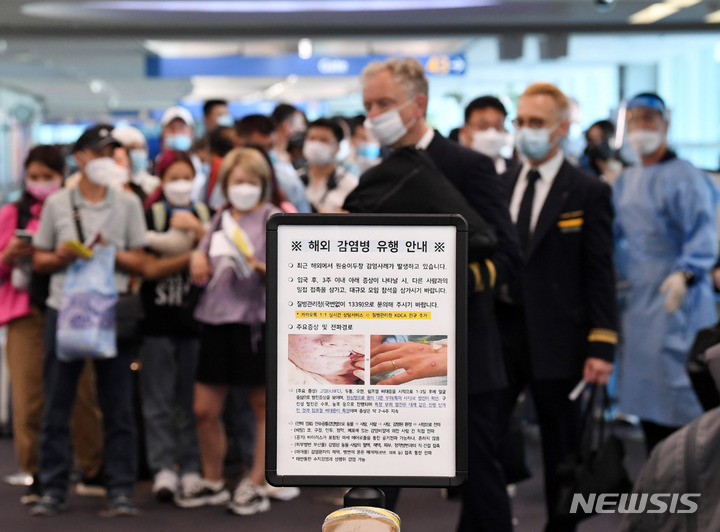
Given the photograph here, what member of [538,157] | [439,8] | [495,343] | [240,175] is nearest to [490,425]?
[495,343]

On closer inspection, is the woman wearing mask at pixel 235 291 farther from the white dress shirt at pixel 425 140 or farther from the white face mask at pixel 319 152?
the white dress shirt at pixel 425 140

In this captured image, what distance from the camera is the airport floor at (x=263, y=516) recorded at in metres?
5.13

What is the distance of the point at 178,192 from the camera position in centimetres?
567

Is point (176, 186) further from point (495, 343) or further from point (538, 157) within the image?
point (495, 343)

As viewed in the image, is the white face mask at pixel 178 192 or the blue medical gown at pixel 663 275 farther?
the white face mask at pixel 178 192

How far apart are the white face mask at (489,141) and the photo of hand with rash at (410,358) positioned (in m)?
4.42

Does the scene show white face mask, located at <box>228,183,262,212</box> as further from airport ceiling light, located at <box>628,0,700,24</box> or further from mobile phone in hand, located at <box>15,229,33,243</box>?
airport ceiling light, located at <box>628,0,700,24</box>

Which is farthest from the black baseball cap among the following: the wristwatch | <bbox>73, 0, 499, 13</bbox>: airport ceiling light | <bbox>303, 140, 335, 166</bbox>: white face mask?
<bbox>73, 0, 499, 13</bbox>: airport ceiling light

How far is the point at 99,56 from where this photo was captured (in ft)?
58.8

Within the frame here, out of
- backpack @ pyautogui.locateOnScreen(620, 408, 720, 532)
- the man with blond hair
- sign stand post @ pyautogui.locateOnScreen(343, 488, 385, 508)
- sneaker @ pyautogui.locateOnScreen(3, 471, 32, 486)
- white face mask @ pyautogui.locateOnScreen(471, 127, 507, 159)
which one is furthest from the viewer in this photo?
white face mask @ pyautogui.locateOnScreen(471, 127, 507, 159)

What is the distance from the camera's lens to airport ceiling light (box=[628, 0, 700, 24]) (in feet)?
38.6

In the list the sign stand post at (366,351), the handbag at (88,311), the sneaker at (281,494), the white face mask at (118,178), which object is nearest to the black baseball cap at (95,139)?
the white face mask at (118,178)

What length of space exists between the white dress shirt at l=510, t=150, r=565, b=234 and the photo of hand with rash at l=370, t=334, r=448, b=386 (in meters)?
2.26

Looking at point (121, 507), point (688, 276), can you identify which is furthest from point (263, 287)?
point (688, 276)
